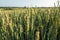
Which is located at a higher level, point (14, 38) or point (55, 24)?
point (55, 24)

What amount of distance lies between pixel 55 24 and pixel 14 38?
17.7 inches

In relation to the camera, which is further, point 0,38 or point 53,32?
point 0,38

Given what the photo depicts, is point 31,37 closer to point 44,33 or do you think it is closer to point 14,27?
point 44,33

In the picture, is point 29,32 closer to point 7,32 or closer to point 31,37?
point 31,37

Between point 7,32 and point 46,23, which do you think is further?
point 46,23

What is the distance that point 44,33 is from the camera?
177 centimetres

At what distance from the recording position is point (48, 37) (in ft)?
5.49

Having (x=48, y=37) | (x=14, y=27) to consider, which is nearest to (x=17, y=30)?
(x=14, y=27)

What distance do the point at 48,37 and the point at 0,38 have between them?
0.56 meters

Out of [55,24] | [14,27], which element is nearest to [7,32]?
[14,27]

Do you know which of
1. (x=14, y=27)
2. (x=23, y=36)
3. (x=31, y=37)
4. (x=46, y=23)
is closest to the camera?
(x=31, y=37)

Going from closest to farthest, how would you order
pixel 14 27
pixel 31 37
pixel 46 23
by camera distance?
pixel 31 37
pixel 14 27
pixel 46 23

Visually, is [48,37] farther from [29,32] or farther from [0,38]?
[0,38]

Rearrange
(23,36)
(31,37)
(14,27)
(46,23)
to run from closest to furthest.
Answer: (31,37)
(23,36)
(14,27)
(46,23)
